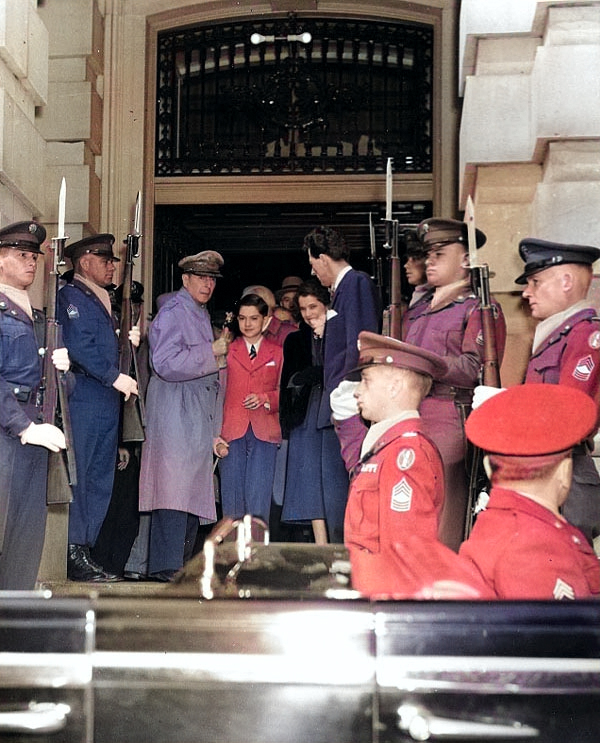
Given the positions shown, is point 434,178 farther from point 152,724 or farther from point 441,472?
point 152,724

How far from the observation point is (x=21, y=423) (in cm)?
522

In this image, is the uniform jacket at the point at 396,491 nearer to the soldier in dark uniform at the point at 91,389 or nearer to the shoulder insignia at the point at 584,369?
the shoulder insignia at the point at 584,369

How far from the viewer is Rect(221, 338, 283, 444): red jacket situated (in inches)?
→ 248

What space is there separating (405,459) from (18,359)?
7.05 feet

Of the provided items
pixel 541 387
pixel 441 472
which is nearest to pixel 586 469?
pixel 441 472

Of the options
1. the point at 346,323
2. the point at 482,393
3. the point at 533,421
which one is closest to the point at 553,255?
the point at 482,393

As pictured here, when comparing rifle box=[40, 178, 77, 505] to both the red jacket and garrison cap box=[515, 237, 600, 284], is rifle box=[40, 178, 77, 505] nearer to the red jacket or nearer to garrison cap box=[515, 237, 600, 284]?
the red jacket

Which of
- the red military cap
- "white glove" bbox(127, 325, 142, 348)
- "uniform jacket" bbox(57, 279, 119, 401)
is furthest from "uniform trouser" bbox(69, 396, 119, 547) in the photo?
the red military cap

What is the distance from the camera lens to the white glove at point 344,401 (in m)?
5.46

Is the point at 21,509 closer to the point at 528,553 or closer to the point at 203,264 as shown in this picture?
the point at 203,264

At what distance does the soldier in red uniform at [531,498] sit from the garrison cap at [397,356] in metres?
0.64

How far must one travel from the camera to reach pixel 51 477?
5.27m

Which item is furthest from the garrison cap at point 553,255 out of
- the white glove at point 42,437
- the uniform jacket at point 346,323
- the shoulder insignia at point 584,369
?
the white glove at point 42,437

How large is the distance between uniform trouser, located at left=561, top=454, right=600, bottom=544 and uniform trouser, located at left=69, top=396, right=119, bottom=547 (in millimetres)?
2381
